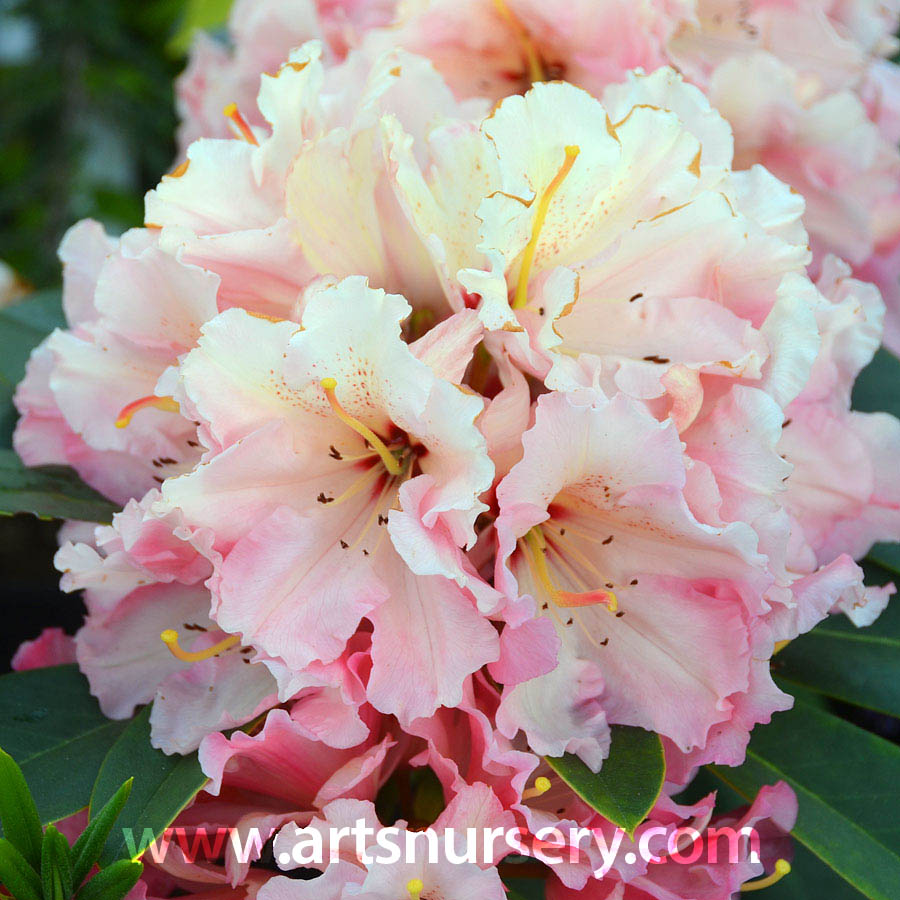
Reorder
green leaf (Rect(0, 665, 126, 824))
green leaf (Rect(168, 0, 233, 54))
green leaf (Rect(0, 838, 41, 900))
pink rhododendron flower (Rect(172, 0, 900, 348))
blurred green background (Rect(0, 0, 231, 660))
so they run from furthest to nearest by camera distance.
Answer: blurred green background (Rect(0, 0, 231, 660)) → green leaf (Rect(168, 0, 233, 54)) → pink rhododendron flower (Rect(172, 0, 900, 348)) → green leaf (Rect(0, 665, 126, 824)) → green leaf (Rect(0, 838, 41, 900))

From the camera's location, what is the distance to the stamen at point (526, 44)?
2.45ft

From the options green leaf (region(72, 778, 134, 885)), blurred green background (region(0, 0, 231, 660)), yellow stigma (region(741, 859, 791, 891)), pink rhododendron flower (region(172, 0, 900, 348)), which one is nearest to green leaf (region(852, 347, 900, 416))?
pink rhododendron flower (region(172, 0, 900, 348))

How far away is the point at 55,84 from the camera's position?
2047 mm

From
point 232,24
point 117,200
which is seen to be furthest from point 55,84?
point 232,24

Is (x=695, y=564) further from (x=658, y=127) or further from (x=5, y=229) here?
(x=5, y=229)

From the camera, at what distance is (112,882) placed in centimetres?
48

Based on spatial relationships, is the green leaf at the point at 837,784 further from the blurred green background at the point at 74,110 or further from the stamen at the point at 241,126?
the blurred green background at the point at 74,110

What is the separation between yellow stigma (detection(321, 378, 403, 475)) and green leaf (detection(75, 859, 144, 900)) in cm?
21

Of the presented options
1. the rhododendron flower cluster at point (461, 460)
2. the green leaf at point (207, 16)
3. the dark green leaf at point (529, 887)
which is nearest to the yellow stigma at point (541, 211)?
the rhododendron flower cluster at point (461, 460)

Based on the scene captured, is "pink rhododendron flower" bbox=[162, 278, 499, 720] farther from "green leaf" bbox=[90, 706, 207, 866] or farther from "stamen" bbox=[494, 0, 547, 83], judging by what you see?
"stamen" bbox=[494, 0, 547, 83]

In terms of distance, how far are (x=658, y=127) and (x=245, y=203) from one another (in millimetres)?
214

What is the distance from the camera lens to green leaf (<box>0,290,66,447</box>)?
Result: 0.78 metres

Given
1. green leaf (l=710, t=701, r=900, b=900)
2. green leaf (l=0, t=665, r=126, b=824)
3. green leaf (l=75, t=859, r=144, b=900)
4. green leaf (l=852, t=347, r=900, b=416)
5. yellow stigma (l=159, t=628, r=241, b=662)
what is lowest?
green leaf (l=0, t=665, r=126, b=824)

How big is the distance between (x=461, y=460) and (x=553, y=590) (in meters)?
0.09
